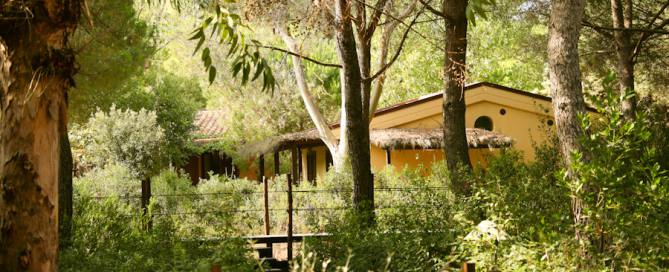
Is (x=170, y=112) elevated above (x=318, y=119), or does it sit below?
above

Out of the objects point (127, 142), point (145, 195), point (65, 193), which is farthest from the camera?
point (127, 142)

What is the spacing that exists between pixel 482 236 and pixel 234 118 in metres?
30.8

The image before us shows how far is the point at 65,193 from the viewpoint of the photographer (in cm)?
1160

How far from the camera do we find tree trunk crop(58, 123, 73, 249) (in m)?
11.2

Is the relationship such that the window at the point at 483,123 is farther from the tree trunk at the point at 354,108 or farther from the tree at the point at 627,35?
Result: the tree trunk at the point at 354,108

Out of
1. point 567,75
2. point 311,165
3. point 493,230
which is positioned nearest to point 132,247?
point 493,230

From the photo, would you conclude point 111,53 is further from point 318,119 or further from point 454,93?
point 454,93

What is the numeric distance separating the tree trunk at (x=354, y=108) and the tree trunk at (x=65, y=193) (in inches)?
148

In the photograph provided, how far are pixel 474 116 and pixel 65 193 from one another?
17.8 metres

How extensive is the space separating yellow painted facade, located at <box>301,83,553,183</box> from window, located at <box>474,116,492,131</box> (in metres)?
0.17

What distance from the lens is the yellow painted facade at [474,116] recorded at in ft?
88.2

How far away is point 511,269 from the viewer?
8.20 metres

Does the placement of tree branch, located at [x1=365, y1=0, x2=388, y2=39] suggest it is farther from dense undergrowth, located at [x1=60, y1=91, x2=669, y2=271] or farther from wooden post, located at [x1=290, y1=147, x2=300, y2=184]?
wooden post, located at [x1=290, y1=147, x2=300, y2=184]

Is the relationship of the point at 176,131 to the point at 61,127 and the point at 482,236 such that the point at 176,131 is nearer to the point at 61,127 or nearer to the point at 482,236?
the point at 482,236
